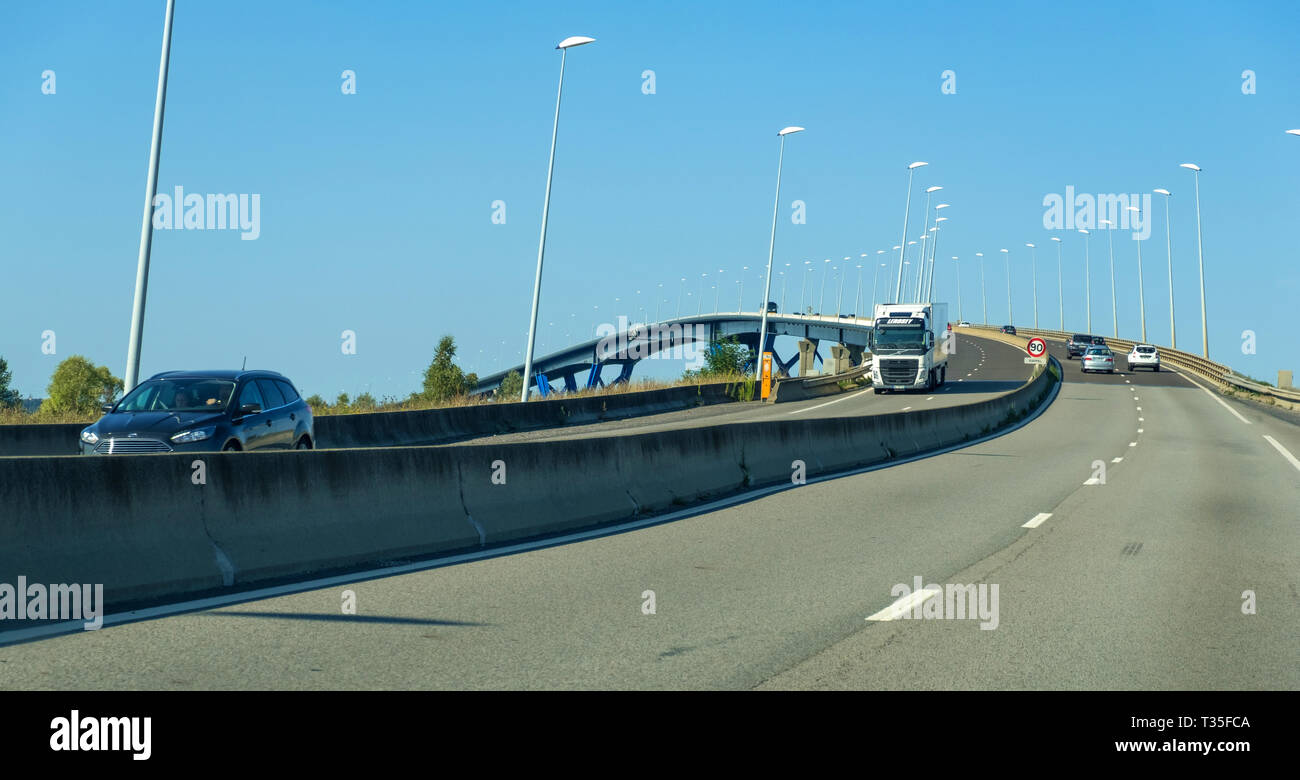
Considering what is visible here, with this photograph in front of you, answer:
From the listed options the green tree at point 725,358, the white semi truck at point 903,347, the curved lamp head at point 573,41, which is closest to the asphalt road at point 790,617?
the curved lamp head at point 573,41

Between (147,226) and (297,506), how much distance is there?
41.2 ft

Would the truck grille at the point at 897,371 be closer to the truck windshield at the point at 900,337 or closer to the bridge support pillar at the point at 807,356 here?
the truck windshield at the point at 900,337

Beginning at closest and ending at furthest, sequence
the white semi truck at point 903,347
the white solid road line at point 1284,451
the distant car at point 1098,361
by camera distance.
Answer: the white solid road line at point 1284,451 → the white semi truck at point 903,347 → the distant car at point 1098,361

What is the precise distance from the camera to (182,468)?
8.80m

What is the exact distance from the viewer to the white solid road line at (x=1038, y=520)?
1370 cm

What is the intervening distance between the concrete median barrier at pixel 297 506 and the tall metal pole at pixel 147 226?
9.36 m

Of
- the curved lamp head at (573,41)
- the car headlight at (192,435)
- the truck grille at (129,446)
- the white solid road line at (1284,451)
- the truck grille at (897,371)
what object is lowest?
the white solid road line at (1284,451)

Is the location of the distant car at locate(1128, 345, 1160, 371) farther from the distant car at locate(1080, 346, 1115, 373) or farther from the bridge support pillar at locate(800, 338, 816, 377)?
the bridge support pillar at locate(800, 338, 816, 377)

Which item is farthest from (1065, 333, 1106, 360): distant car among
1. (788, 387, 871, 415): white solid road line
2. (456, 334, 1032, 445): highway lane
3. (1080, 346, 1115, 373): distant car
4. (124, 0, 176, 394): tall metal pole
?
(124, 0, 176, 394): tall metal pole

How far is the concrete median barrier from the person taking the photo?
796 centimetres

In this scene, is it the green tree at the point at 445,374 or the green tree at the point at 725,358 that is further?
the green tree at the point at 445,374
